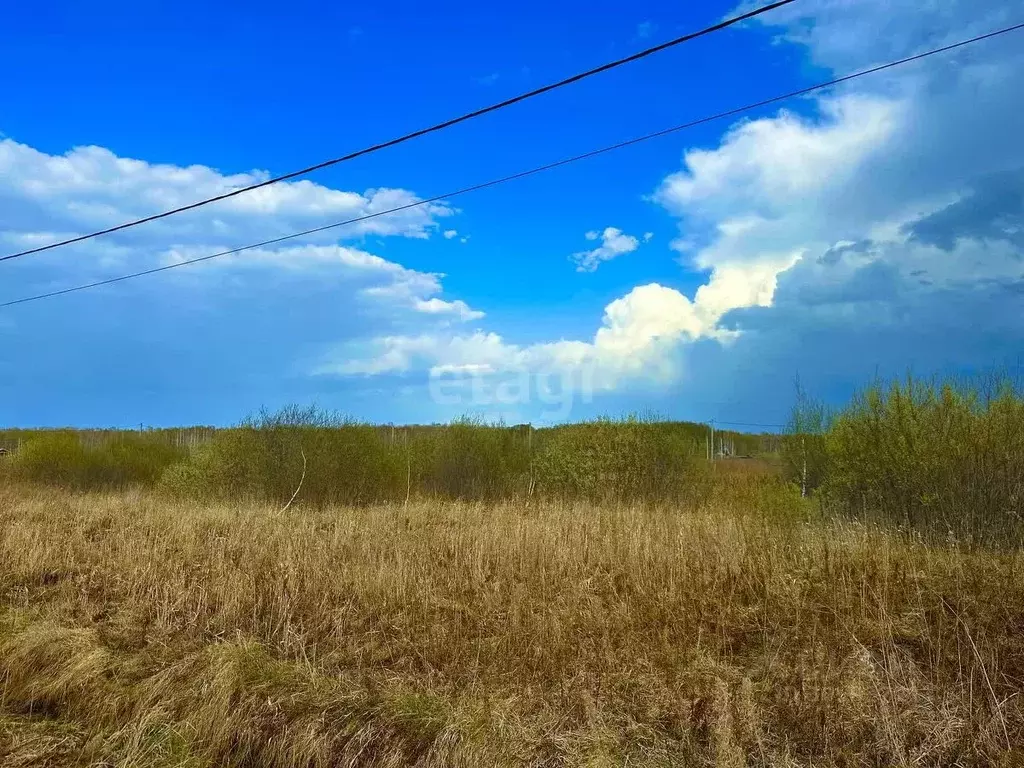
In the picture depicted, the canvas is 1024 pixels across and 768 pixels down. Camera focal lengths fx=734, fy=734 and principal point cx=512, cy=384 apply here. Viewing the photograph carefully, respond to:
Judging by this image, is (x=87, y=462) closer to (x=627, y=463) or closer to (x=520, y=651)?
(x=627, y=463)

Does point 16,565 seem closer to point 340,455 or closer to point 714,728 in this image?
point 714,728

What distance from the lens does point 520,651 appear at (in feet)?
21.3

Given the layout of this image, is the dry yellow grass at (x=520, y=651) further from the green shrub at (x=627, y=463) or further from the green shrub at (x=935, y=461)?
the green shrub at (x=627, y=463)

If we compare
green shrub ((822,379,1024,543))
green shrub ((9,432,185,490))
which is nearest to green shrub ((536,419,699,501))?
green shrub ((822,379,1024,543))

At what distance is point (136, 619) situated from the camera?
7684mm

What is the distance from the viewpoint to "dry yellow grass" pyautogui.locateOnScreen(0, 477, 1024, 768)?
490cm

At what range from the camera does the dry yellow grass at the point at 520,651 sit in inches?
193

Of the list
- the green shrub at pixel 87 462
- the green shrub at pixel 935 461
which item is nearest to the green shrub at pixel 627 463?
the green shrub at pixel 935 461

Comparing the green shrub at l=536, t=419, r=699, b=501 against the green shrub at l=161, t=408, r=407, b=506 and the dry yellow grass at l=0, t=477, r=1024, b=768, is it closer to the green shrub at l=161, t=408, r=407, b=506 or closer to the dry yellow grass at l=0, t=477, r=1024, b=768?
the green shrub at l=161, t=408, r=407, b=506

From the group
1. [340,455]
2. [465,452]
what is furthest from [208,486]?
[465,452]

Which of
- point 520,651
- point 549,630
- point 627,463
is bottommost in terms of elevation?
point 520,651

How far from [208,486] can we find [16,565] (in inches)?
444

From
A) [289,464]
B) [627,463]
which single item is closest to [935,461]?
[627,463]

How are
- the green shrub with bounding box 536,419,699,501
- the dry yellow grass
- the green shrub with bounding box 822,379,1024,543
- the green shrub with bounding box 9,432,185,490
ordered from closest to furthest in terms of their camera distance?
the dry yellow grass → the green shrub with bounding box 822,379,1024,543 → the green shrub with bounding box 536,419,699,501 → the green shrub with bounding box 9,432,185,490
